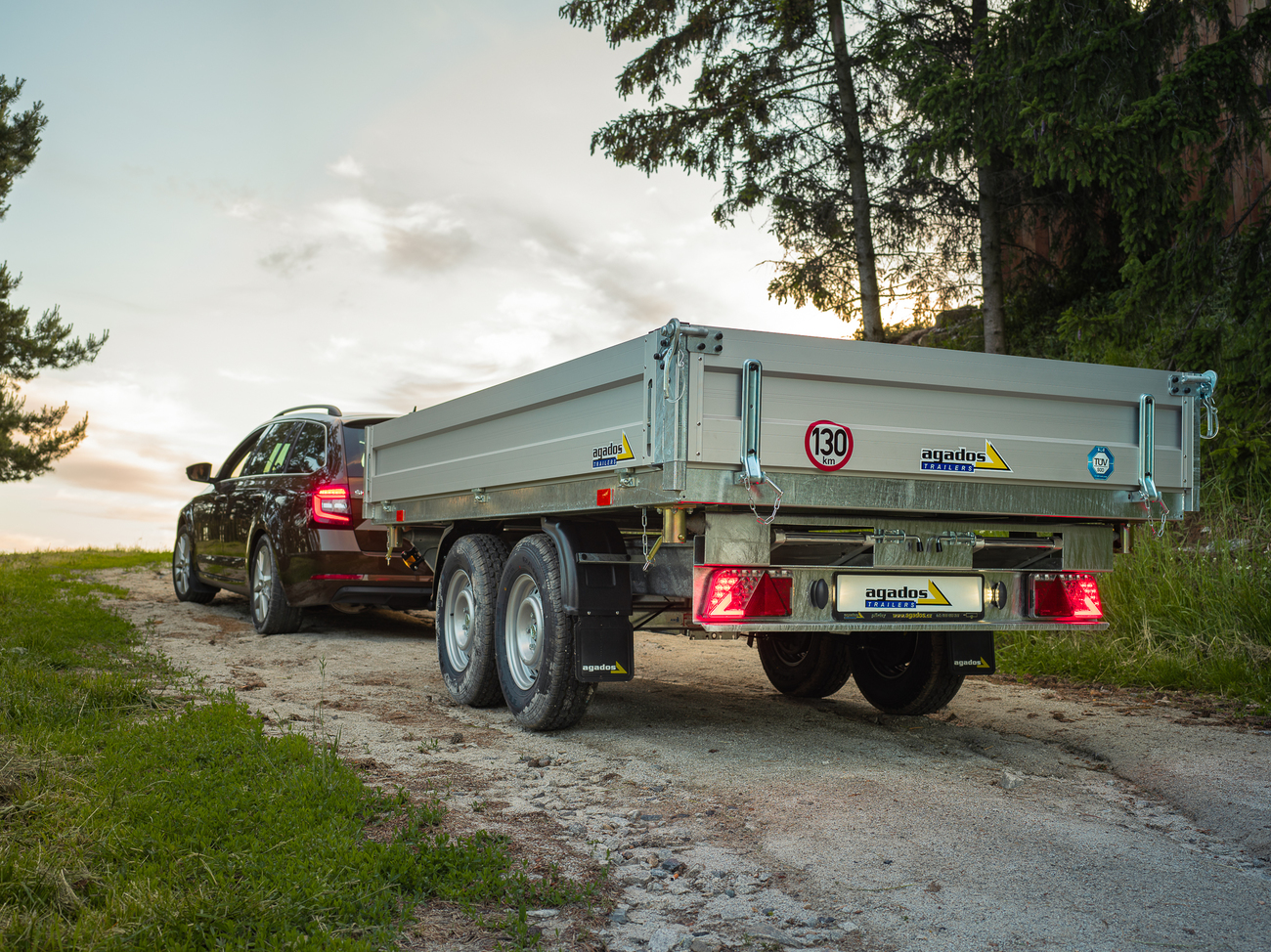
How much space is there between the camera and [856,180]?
16.2 m

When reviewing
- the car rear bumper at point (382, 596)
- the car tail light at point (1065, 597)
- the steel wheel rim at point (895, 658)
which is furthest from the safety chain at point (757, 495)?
the car rear bumper at point (382, 596)

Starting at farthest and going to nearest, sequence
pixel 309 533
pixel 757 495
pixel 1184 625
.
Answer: pixel 309 533 < pixel 1184 625 < pixel 757 495

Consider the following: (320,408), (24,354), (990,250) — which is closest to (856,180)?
(990,250)

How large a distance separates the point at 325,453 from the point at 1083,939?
24.3 feet

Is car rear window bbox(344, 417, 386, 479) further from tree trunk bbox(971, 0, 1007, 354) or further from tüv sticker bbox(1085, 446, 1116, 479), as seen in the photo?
tree trunk bbox(971, 0, 1007, 354)

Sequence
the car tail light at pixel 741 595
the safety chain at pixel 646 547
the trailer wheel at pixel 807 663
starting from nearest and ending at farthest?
the car tail light at pixel 741 595, the safety chain at pixel 646 547, the trailer wheel at pixel 807 663

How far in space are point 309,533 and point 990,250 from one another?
10994mm

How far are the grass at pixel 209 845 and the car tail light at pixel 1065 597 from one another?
3.26 meters

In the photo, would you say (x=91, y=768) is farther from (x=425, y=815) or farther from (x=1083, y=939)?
(x=1083, y=939)

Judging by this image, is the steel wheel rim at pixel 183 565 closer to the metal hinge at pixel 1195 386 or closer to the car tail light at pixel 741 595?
the car tail light at pixel 741 595

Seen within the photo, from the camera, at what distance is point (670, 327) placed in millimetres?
4387

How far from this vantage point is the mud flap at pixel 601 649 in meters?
5.09

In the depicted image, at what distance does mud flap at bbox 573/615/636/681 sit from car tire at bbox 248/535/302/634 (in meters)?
4.73

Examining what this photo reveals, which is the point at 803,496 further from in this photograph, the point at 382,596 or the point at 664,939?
the point at 382,596
